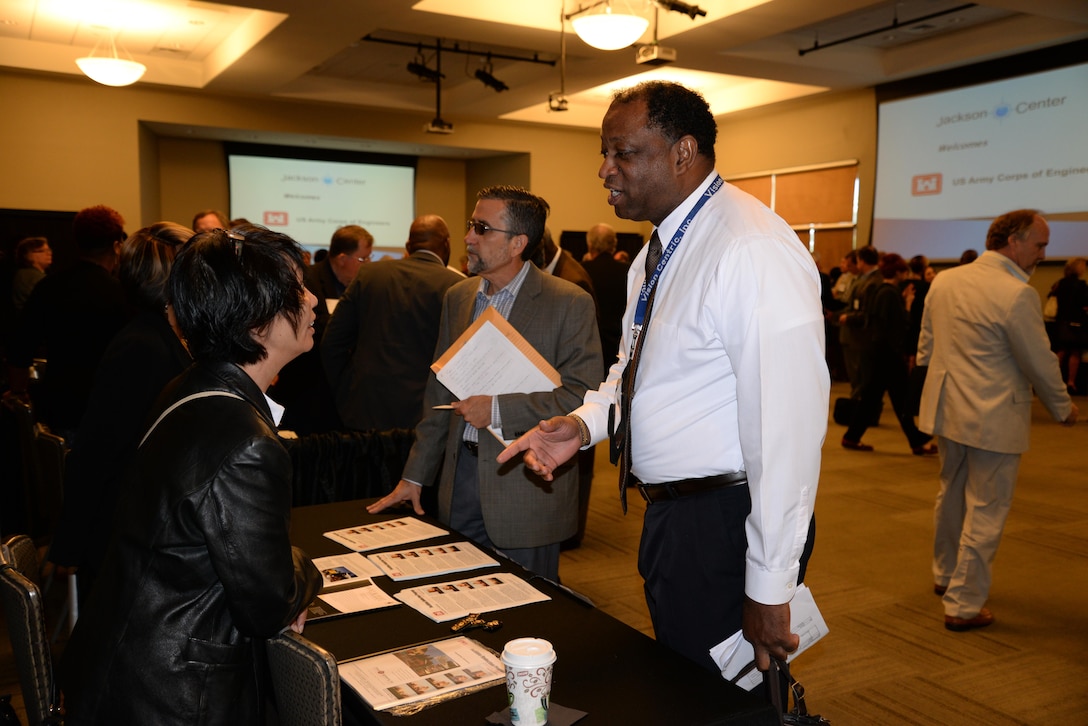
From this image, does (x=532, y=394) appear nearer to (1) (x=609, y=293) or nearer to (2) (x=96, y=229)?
(2) (x=96, y=229)

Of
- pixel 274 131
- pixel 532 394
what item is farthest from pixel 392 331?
pixel 274 131

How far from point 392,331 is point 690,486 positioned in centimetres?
277

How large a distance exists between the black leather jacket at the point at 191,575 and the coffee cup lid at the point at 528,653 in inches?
14.7

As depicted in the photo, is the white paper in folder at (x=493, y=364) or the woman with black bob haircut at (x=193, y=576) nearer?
the woman with black bob haircut at (x=193, y=576)

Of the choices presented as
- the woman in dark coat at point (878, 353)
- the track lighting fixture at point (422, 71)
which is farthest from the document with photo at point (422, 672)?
the track lighting fixture at point (422, 71)

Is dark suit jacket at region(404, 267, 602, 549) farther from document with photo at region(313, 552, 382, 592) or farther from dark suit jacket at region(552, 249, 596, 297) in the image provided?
dark suit jacket at region(552, 249, 596, 297)

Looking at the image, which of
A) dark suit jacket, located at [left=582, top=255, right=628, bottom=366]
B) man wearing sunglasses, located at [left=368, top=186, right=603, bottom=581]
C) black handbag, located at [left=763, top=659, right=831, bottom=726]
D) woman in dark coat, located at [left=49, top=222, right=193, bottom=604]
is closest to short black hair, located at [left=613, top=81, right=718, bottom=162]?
man wearing sunglasses, located at [left=368, top=186, right=603, bottom=581]

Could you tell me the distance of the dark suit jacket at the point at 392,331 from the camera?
4227 mm

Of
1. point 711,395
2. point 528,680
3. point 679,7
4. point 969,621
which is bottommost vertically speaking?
point 969,621

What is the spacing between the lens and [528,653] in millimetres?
1226

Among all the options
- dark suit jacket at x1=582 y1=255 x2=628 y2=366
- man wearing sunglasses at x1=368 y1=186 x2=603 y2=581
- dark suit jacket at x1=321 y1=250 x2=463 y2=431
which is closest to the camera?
man wearing sunglasses at x1=368 y1=186 x2=603 y2=581

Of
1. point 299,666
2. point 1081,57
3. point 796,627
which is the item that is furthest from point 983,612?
point 1081,57

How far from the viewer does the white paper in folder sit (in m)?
2.38

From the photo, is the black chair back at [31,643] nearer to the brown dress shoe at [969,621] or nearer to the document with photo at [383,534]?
the document with photo at [383,534]
